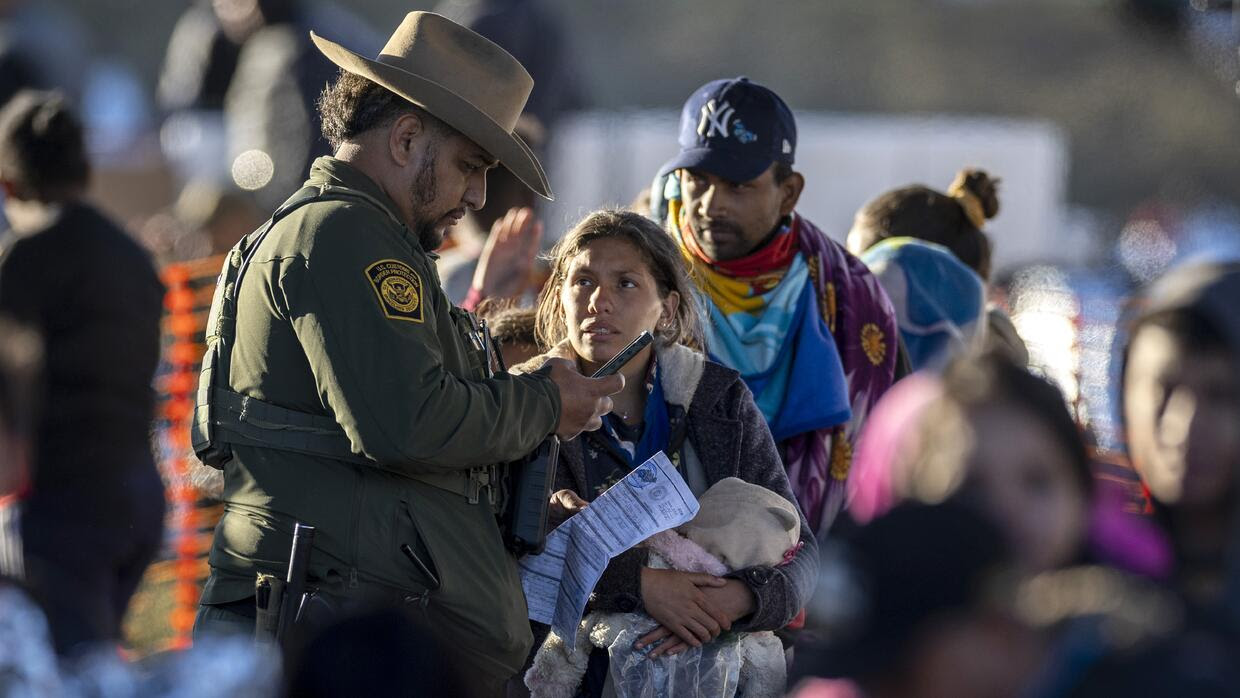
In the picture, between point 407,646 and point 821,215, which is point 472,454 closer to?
point 407,646

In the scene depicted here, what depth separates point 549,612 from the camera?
3.42 meters

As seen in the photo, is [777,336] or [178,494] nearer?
[777,336]

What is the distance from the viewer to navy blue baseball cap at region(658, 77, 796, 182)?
446cm

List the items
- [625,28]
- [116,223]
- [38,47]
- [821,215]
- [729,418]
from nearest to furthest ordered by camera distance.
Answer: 1. [729,418]
2. [116,223]
3. [38,47]
4. [821,215]
5. [625,28]

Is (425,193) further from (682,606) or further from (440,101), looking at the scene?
(682,606)

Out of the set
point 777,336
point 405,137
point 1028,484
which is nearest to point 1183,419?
point 1028,484

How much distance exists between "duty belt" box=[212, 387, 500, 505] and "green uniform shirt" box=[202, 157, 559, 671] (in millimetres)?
15

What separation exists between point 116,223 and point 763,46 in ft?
87.6

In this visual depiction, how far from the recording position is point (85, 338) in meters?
4.70

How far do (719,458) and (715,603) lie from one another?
1.13 feet

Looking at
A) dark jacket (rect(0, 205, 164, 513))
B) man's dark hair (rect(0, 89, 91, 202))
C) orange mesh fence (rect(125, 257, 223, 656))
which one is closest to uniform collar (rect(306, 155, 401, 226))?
dark jacket (rect(0, 205, 164, 513))

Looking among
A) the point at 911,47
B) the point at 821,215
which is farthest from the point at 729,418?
the point at 911,47

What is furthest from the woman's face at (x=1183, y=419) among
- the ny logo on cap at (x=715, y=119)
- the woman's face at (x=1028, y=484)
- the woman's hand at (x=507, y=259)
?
the woman's hand at (x=507, y=259)

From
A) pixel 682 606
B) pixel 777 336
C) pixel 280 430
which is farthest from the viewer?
pixel 777 336
